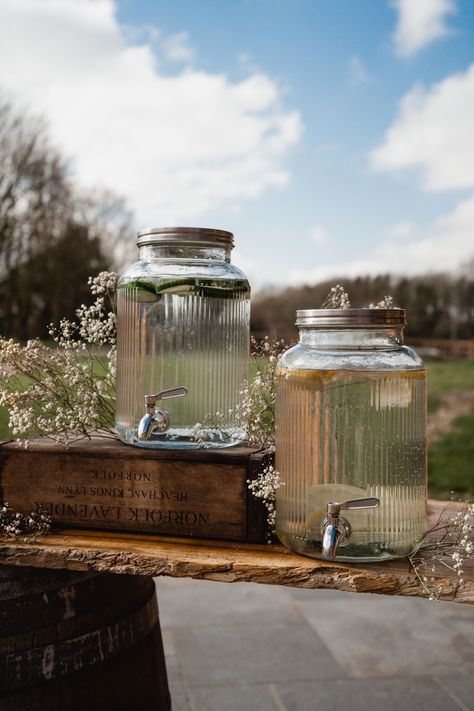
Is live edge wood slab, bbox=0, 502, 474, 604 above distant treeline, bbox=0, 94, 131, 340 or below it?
below

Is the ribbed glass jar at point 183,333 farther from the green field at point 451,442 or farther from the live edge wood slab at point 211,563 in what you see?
the green field at point 451,442

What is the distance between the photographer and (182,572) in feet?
4.66

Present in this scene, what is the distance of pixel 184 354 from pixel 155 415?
0.46 feet

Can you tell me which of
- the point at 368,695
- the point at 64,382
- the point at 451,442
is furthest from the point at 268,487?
the point at 451,442

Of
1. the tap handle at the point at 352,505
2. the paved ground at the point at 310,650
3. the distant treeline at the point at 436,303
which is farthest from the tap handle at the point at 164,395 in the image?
the distant treeline at the point at 436,303

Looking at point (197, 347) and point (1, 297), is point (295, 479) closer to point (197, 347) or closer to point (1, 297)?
point (197, 347)

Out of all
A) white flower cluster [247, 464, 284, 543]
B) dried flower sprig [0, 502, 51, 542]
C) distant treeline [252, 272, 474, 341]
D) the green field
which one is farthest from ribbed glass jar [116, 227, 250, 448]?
distant treeline [252, 272, 474, 341]

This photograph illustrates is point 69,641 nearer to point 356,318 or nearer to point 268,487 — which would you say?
point 268,487

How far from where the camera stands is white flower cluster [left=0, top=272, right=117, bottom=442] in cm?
167

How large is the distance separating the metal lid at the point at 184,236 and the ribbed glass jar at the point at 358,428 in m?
0.29

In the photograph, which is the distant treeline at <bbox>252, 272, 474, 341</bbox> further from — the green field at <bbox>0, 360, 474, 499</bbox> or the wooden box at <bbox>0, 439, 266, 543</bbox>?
the wooden box at <bbox>0, 439, 266, 543</bbox>

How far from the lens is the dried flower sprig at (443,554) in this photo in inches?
52.6

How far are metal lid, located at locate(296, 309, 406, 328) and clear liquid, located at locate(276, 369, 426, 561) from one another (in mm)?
81

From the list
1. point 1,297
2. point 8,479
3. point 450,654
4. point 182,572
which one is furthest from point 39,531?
point 1,297
